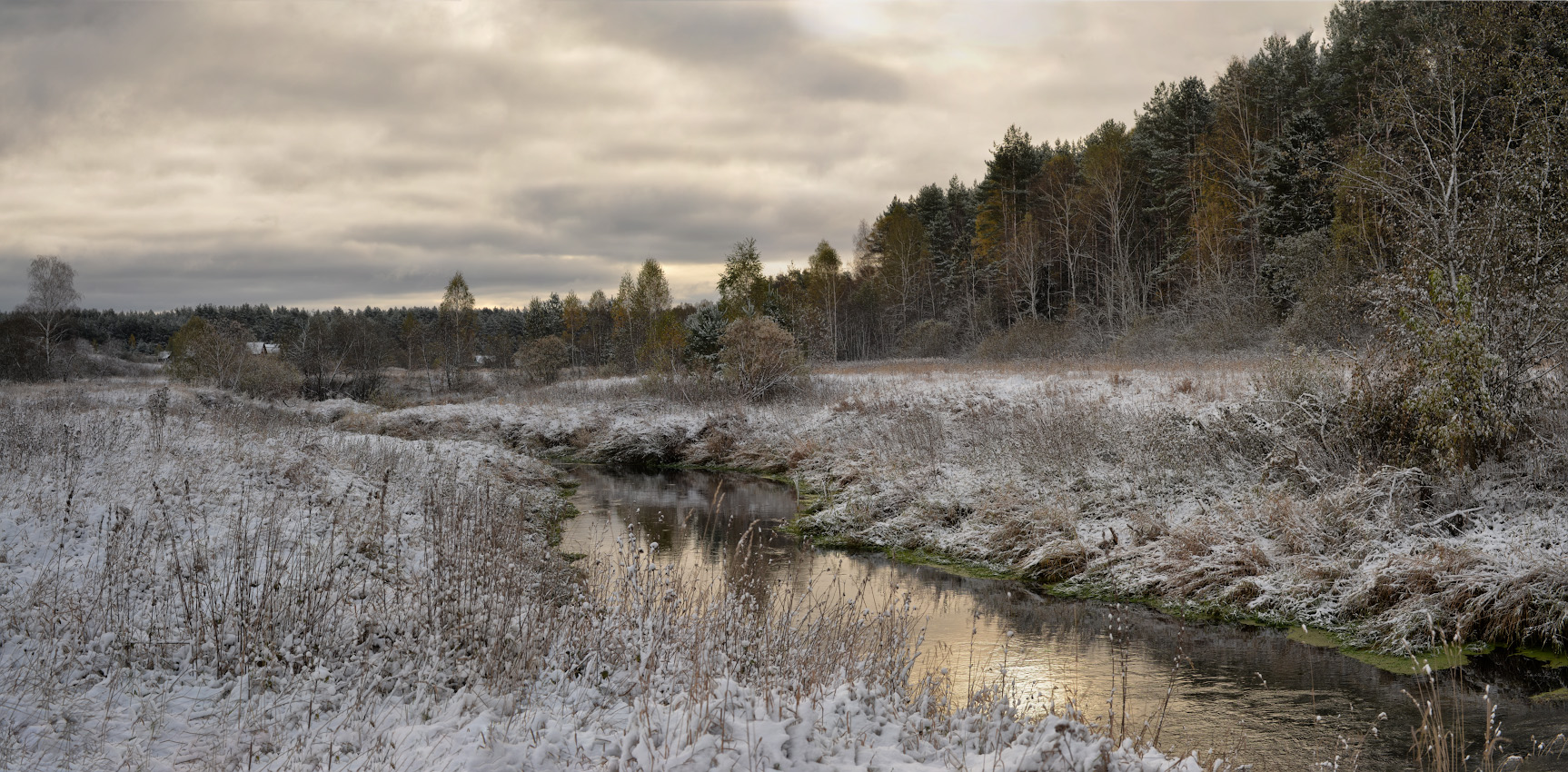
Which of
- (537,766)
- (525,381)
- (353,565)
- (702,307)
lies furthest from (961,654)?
(525,381)

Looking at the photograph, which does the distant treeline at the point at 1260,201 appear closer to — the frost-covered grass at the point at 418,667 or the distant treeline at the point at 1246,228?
the distant treeline at the point at 1246,228

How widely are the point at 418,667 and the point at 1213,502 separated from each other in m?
10.6

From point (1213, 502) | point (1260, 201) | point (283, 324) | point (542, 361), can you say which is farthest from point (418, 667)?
point (283, 324)

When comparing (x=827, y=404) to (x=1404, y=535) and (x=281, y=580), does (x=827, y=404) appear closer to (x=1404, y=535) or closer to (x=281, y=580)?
(x=1404, y=535)

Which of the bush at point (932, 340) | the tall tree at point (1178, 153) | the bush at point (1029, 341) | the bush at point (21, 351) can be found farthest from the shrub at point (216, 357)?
the tall tree at point (1178, 153)

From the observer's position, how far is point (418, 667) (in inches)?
213

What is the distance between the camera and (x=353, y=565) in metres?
7.47

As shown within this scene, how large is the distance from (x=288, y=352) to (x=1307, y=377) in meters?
47.8

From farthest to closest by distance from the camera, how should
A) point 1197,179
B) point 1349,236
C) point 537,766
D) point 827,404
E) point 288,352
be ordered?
1. point 288,352
2. point 1197,179
3. point 827,404
4. point 1349,236
5. point 537,766

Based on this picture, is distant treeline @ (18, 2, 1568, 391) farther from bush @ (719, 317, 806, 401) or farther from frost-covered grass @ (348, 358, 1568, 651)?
bush @ (719, 317, 806, 401)

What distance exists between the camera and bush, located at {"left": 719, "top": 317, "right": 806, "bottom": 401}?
1070 inches

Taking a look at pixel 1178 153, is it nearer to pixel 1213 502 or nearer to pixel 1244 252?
pixel 1244 252

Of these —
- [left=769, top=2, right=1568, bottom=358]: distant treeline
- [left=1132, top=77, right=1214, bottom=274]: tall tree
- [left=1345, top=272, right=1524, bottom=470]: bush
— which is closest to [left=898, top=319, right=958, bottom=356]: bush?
[left=769, top=2, right=1568, bottom=358]: distant treeline

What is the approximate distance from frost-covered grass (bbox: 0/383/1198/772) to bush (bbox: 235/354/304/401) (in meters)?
29.5
